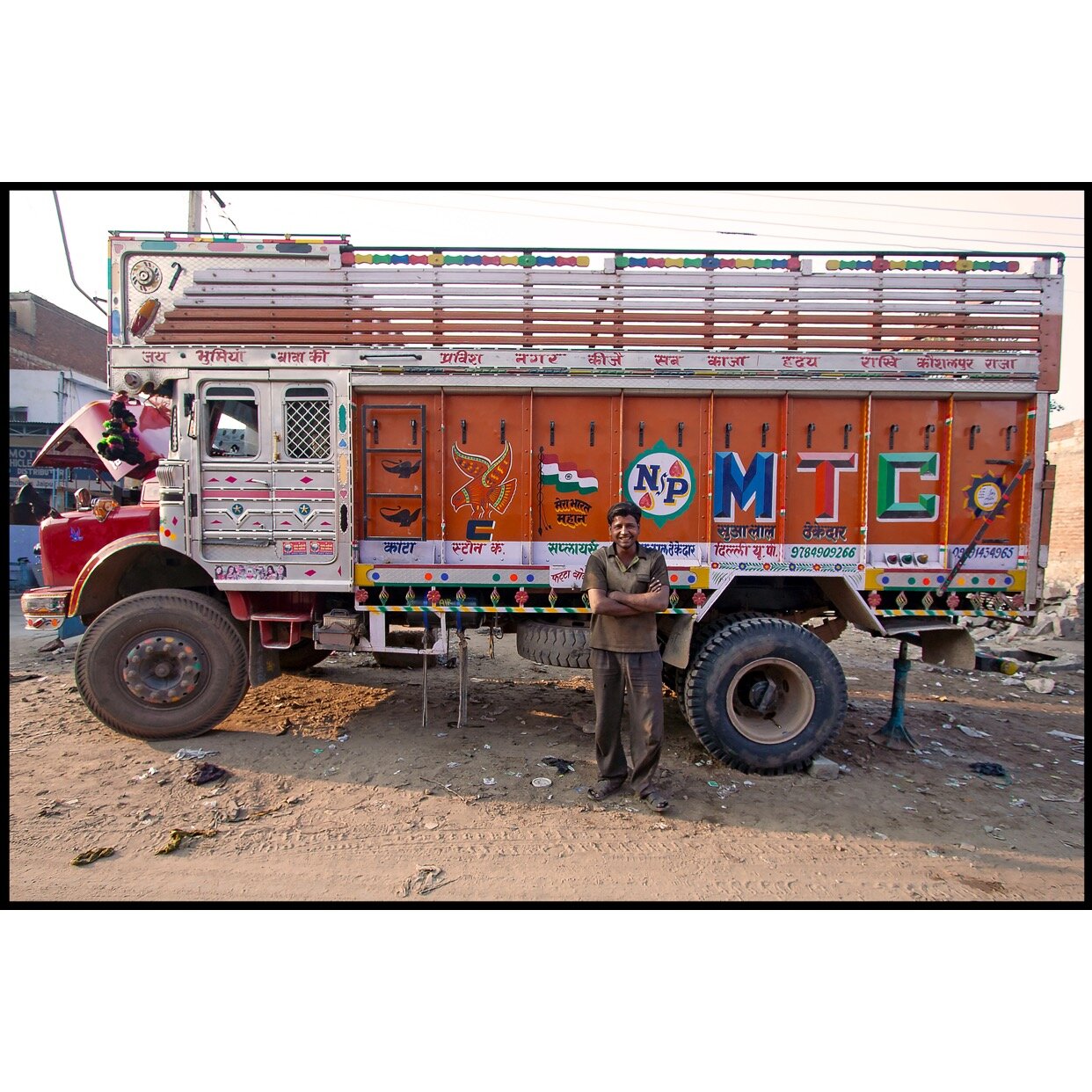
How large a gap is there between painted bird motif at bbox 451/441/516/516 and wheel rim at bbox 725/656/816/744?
7.57 feet

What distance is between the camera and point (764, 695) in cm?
476

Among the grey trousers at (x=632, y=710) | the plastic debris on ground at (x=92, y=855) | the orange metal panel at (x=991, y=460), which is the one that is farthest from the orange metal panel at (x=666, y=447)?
the plastic debris on ground at (x=92, y=855)

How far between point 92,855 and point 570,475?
3.92 meters

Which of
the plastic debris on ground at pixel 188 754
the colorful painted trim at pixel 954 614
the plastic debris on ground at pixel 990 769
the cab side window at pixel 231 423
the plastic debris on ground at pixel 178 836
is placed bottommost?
the plastic debris on ground at pixel 178 836

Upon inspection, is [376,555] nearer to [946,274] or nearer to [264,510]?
[264,510]

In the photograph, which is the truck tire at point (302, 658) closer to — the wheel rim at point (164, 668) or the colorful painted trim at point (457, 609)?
the wheel rim at point (164, 668)

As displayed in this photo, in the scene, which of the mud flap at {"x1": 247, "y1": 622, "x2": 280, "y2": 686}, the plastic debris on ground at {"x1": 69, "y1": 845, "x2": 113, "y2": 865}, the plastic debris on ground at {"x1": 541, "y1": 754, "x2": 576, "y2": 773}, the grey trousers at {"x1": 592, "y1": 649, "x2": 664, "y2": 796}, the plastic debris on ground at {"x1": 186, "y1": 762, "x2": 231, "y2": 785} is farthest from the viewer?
the mud flap at {"x1": 247, "y1": 622, "x2": 280, "y2": 686}

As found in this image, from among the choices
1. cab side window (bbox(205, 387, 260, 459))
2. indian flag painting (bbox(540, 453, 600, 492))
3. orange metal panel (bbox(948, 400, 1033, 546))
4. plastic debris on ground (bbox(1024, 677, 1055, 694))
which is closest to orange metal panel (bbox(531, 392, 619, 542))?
indian flag painting (bbox(540, 453, 600, 492))

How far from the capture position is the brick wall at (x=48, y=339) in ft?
64.5

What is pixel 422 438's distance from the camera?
4.79 metres

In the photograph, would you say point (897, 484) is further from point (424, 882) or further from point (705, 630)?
point (424, 882)

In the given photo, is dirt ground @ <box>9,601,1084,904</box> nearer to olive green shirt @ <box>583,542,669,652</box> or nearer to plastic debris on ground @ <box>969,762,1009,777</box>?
plastic debris on ground @ <box>969,762,1009,777</box>

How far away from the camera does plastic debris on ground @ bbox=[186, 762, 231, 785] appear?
14.3ft

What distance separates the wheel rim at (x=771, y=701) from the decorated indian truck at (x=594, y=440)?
0.03 meters
